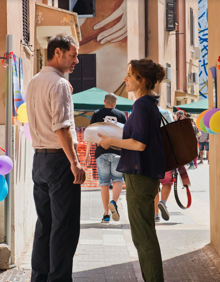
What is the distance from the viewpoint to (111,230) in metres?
7.10

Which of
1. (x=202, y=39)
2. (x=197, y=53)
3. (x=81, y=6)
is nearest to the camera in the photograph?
(x=81, y=6)

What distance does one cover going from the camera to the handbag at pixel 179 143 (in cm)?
402

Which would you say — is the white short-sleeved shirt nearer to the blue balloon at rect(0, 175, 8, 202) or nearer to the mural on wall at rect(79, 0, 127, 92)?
the blue balloon at rect(0, 175, 8, 202)

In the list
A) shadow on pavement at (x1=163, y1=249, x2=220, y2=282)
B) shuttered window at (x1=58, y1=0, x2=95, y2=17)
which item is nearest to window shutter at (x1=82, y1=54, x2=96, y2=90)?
shuttered window at (x1=58, y1=0, x2=95, y2=17)

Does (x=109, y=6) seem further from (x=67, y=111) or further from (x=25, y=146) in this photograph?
(x=67, y=111)

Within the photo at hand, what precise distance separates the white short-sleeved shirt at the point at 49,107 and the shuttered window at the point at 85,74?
52.4 feet

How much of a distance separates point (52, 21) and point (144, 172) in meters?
9.28

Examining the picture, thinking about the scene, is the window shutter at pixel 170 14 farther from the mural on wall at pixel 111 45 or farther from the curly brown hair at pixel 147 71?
the curly brown hair at pixel 147 71

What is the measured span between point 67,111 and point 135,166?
27.1 inches

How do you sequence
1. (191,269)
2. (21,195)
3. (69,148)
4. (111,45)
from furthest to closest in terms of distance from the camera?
(111,45) → (21,195) → (191,269) → (69,148)

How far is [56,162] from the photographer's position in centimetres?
395

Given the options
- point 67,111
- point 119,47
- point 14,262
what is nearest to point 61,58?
point 67,111

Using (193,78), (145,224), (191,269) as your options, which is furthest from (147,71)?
(193,78)

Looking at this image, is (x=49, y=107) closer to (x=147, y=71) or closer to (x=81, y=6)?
(x=147, y=71)
